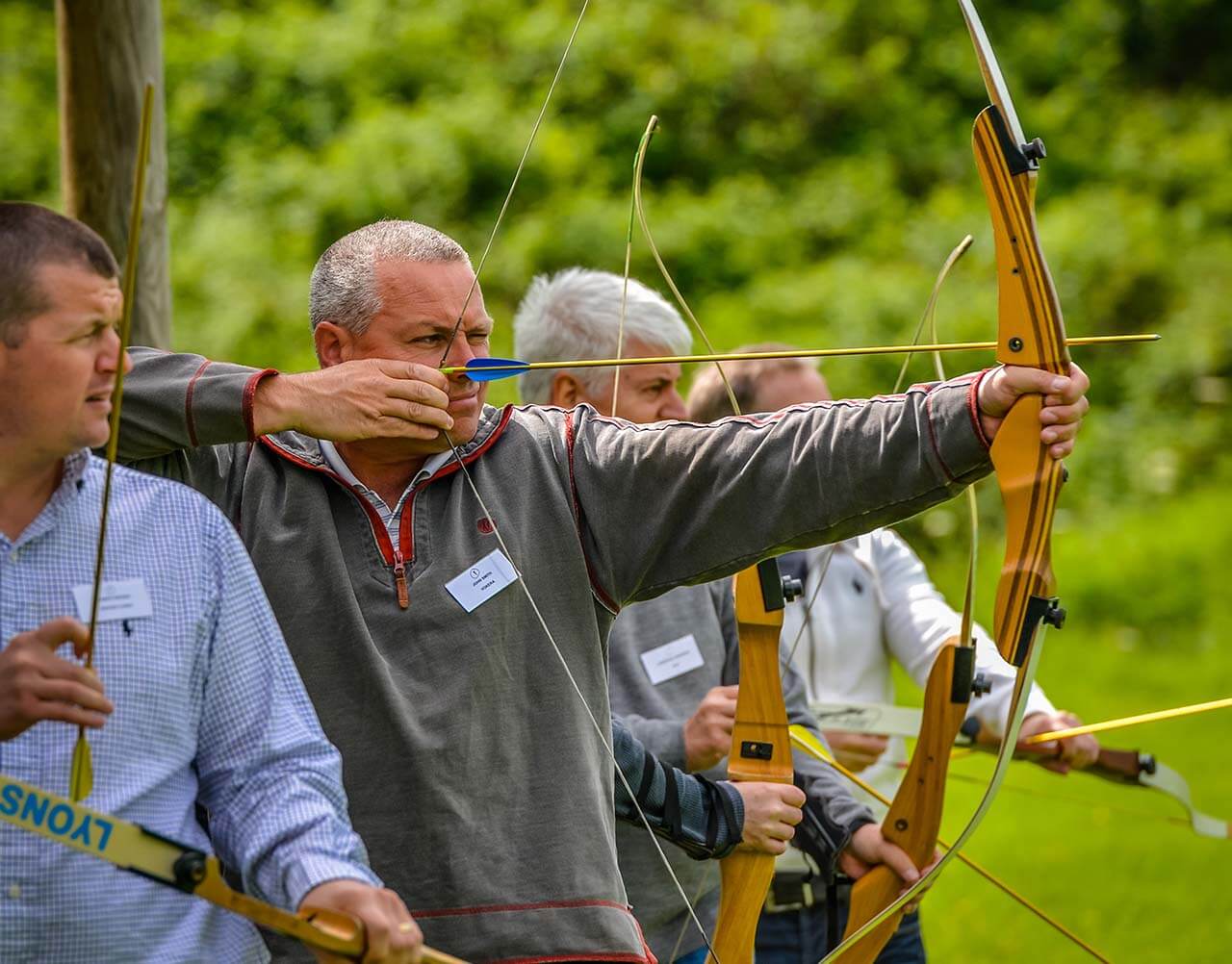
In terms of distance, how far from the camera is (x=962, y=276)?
9484 mm

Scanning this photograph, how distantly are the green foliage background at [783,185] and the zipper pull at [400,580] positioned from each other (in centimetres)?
592

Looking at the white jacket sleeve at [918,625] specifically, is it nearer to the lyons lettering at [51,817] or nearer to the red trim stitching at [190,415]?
the red trim stitching at [190,415]

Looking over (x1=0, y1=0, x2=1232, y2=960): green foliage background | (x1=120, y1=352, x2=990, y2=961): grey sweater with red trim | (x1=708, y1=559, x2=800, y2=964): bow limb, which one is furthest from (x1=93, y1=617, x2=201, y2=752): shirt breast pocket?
(x1=0, y1=0, x2=1232, y2=960): green foliage background

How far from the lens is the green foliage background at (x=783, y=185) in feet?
27.9

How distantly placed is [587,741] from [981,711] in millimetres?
1333

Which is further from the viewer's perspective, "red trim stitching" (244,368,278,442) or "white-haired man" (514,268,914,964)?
"white-haired man" (514,268,914,964)

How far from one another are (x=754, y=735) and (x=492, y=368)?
28.5 inches

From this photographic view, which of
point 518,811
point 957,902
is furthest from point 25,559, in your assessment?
point 957,902

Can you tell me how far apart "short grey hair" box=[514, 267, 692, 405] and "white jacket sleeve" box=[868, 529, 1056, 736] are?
0.63m

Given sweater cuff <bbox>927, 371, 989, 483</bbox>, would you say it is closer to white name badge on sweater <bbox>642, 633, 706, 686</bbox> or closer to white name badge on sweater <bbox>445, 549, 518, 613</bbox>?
white name badge on sweater <bbox>445, 549, 518, 613</bbox>

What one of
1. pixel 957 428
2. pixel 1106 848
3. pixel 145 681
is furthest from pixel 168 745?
pixel 1106 848

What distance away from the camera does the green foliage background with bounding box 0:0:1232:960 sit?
334 inches

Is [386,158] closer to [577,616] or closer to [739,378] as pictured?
→ [739,378]

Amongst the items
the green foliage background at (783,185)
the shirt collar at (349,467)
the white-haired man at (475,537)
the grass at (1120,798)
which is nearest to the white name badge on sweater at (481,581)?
the white-haired man at (475,537)
